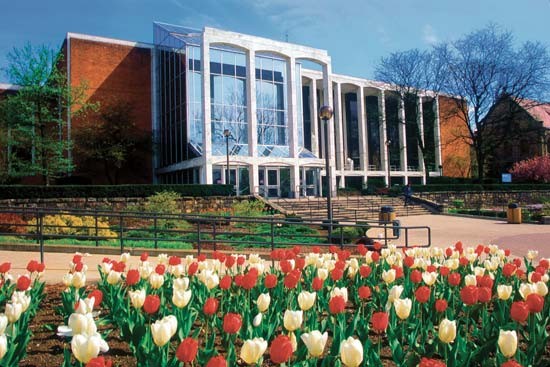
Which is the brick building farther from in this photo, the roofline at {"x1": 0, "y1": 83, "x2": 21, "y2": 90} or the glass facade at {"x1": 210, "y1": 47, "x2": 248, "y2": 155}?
the roofline at {"x1": 0, "y1": 83, "x2": 21, "y2": 90}

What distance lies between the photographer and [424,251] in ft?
18.0

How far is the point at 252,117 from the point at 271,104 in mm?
3893

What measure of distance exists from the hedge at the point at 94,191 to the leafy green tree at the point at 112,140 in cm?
1042

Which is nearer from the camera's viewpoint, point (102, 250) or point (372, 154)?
point (102, 250)

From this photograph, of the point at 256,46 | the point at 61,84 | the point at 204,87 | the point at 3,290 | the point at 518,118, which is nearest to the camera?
the point at 3,290

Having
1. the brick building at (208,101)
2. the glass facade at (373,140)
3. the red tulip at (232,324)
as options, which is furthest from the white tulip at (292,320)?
the glass facade at (373,140)

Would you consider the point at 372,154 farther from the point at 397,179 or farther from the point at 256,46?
the point at 256,46

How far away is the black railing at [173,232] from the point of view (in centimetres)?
979

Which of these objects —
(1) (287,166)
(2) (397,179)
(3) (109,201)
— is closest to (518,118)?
(2) (397,179)

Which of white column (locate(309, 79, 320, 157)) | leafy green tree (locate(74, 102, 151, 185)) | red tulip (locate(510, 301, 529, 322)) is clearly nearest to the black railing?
red tulip (locate(510, 301, 529, 322))

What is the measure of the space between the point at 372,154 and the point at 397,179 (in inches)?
180

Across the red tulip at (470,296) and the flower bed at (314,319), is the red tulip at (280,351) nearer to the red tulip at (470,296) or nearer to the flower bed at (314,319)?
the flower bed at (314,319)

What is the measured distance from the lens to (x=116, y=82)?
40.2 m

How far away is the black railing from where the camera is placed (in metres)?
9.79
